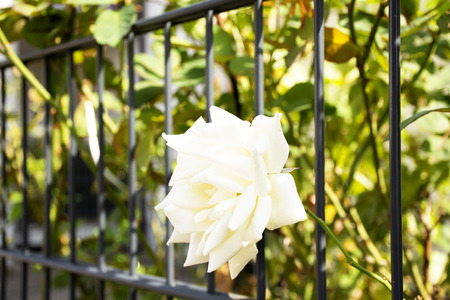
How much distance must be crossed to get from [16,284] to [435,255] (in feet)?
10.2

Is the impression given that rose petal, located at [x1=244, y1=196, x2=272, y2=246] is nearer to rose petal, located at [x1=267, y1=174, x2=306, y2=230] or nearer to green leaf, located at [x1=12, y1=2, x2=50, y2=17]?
rose petal, located at [x1=267, y1=174, x2=306, y2=230]

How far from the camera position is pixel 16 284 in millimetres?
3486

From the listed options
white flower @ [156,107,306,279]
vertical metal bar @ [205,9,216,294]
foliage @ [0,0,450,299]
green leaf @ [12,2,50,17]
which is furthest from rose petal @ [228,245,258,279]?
green leaf @ [12,2,50,17]

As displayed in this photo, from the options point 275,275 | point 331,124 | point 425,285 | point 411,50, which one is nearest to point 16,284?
point 275,275

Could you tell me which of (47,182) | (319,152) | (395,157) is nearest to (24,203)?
(47,182)

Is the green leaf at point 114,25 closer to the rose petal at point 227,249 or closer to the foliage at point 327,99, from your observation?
the foliage at point 327,99

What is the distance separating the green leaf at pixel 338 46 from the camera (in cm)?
78

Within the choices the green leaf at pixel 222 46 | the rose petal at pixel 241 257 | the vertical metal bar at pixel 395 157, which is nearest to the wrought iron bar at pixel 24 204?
the green leaf at pixel 222 46

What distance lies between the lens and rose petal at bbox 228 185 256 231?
0.53 meters

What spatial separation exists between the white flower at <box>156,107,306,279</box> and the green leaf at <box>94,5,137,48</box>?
370 mm

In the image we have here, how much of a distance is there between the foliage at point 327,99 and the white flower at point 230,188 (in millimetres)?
266

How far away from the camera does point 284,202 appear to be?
0.56 metres

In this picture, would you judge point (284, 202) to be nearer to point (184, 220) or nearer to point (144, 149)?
point (184, 220)

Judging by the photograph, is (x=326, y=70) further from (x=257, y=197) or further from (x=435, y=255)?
(x=257, y=197)
